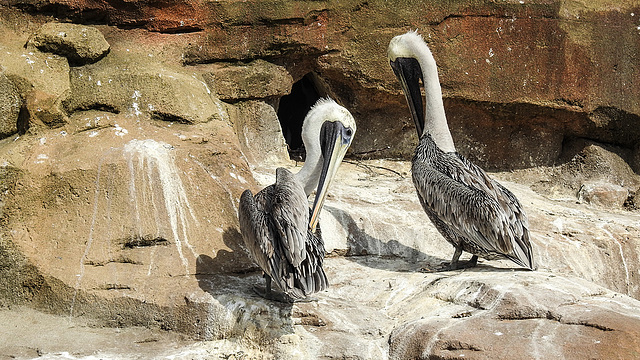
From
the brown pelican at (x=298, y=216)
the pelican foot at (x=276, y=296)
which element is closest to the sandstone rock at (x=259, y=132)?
the brown pelican at (x=298, y=216)

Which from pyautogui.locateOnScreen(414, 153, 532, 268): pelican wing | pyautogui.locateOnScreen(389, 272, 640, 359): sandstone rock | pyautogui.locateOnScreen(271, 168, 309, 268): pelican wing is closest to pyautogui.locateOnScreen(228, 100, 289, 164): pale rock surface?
pyautogui.locateOnScreen(414, 153, 532, 268): pelican wing

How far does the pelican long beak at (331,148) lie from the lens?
21.9ft

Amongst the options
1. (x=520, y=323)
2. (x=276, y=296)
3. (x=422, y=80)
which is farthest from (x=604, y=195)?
(x=276, y=296)

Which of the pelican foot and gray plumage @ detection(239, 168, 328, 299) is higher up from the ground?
gray plumage @ detection(239, 168, 328, 299)

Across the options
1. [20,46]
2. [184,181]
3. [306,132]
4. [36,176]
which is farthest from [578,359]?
[20,46]

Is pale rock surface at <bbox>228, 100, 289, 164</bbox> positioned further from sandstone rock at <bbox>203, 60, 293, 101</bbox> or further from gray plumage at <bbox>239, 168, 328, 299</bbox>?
gray plumage at <bbox>239, 168, 328, 299</bbox>

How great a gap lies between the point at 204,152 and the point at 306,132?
0.94 metres

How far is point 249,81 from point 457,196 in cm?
290

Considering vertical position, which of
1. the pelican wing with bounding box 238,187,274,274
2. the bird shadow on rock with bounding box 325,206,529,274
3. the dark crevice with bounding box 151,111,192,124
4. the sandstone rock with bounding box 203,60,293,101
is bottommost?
the bird shadow on rock with bounding box 325,206,529,274

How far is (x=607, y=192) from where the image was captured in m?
9.27

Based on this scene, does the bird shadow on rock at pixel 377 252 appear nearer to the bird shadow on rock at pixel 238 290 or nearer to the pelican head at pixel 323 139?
the pelican head at pixel 323 139

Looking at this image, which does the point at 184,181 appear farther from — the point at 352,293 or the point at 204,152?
the point at 352,293

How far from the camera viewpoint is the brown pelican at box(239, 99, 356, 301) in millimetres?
5680

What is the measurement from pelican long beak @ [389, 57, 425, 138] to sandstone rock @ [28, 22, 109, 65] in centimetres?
287
